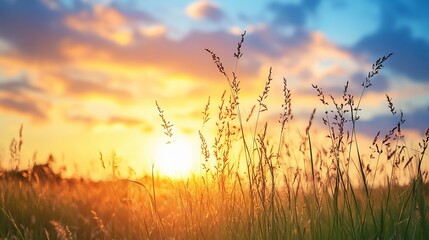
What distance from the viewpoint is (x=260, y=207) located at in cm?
414

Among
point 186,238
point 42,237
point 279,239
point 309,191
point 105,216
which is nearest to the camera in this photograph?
point 279,239

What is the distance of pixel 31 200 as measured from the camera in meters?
7.11

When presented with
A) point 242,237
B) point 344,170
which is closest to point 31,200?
point 242,237

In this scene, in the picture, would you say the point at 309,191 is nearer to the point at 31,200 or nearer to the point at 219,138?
the point at 219,138

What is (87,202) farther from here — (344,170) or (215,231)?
(344,170)

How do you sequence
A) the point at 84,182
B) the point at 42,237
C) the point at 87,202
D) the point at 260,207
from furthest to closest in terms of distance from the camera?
the point at 84,182 → the point at 87,202 → the point at 42,237 → the point at 260,207

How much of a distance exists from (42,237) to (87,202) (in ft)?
6.09

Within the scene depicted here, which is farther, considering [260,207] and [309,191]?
[309,191]

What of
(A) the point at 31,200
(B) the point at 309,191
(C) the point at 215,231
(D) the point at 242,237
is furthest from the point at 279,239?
(A) the point at 31,200

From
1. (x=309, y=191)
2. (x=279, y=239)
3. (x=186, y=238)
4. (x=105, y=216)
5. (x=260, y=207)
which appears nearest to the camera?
(x=279, y=239)

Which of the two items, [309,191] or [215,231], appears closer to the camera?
[215,231]

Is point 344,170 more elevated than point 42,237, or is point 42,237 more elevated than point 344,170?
point 344,170

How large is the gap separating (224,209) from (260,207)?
0.55 metres

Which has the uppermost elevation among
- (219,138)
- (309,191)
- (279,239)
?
(219,138)
